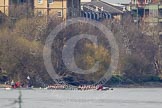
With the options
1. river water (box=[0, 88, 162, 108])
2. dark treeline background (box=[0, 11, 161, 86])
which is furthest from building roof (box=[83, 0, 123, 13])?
river water (box=[0, 88, 162, 108])

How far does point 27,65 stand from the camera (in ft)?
174

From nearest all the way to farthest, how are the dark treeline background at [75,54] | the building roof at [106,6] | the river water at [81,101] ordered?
the river water at [81,101], the dark treeline background at [75,54], the building roof at [106,6]

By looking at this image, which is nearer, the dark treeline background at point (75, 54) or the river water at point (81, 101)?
the river water at point (81, 101)

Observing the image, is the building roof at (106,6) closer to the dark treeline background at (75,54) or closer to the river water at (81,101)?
the dark treeline background at (75,54)

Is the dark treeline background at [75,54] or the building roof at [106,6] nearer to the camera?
the dark treeline background at [75,54]

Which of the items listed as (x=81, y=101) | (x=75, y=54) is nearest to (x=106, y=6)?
(x=75, y=54)

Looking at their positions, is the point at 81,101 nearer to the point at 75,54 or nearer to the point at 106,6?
the point at 75,54

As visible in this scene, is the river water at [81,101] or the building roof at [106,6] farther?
the building roof at [106,6]

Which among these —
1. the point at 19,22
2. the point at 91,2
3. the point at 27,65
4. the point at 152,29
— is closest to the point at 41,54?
the point at 27,65

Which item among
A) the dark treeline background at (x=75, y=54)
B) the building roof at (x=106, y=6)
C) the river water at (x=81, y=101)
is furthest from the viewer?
the building roof at (x=106, y=6)

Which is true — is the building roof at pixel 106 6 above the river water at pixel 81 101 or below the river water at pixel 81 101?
above

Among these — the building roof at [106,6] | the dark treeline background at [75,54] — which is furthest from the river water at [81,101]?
the building roof at [106,6]

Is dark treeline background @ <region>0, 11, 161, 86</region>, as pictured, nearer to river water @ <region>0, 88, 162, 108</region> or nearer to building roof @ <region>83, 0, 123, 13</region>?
river water @ <region>0, 88, 162, 108</region>

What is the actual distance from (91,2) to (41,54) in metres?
32.9
